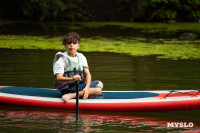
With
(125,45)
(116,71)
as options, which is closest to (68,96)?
(116,71)

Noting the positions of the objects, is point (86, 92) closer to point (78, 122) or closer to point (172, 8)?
point (78, 122)

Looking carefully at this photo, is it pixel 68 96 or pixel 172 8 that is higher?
pixel 172 8

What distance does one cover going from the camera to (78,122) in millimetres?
4781

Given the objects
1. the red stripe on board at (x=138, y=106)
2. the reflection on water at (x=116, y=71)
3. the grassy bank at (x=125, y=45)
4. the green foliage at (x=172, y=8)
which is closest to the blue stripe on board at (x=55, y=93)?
the red stripe on board at (x=138, y=106)

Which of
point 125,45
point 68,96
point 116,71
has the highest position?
point 125,45

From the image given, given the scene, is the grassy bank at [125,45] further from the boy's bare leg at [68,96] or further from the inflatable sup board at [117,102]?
the boy's bare leg at [68,96]

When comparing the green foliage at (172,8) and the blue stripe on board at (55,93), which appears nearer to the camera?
the blue stripe on board at (55,93)

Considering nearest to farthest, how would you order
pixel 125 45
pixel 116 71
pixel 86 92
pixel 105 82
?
pixel 86 92 → pixel 105 82 → pixel 116 71 → pixel 125 45

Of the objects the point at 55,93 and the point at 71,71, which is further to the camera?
the point at 55,93

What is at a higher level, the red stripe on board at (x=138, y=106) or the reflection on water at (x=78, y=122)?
the red stripe on board at (x=138, y=106)

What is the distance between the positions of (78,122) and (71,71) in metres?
0.71

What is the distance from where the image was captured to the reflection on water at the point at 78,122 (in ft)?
14.7

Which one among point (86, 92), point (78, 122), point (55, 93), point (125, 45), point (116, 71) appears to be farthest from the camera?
point (125, 45)

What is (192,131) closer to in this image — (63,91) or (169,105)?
(169,105)
